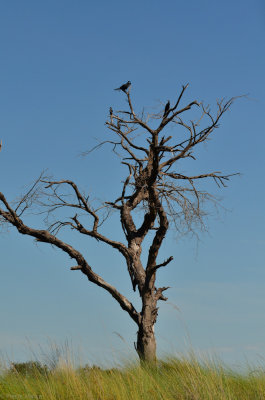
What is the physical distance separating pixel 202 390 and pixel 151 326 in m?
4.24

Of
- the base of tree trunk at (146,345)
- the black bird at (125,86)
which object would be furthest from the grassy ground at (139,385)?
the black bird at (125,86)

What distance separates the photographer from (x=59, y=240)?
12.2 meters

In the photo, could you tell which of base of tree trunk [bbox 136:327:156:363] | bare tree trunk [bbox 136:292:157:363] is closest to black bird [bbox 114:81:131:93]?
bare tree trunk [bbox 136:292:157:363]

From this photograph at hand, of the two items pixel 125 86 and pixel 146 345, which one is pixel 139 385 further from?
pixel 125 86

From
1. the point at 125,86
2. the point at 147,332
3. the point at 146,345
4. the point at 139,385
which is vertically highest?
the point at 125,86

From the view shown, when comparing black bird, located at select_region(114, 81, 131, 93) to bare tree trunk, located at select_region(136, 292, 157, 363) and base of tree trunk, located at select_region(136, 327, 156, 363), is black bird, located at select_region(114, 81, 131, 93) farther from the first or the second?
base of tree trunk, located at select_region(136, 327, 156, 363)

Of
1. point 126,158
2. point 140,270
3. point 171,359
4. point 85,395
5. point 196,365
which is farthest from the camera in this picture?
point 126,158

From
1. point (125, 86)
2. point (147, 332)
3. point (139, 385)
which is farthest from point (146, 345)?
point (125, 86)

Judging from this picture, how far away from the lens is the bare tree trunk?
1172 cm

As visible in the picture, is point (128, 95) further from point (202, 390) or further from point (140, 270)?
point (202, 390)

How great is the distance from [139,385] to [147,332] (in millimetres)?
3898

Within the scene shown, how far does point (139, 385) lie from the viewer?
7.96 m

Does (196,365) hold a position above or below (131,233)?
below

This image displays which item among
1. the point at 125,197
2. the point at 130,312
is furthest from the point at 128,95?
the point at 130,312
